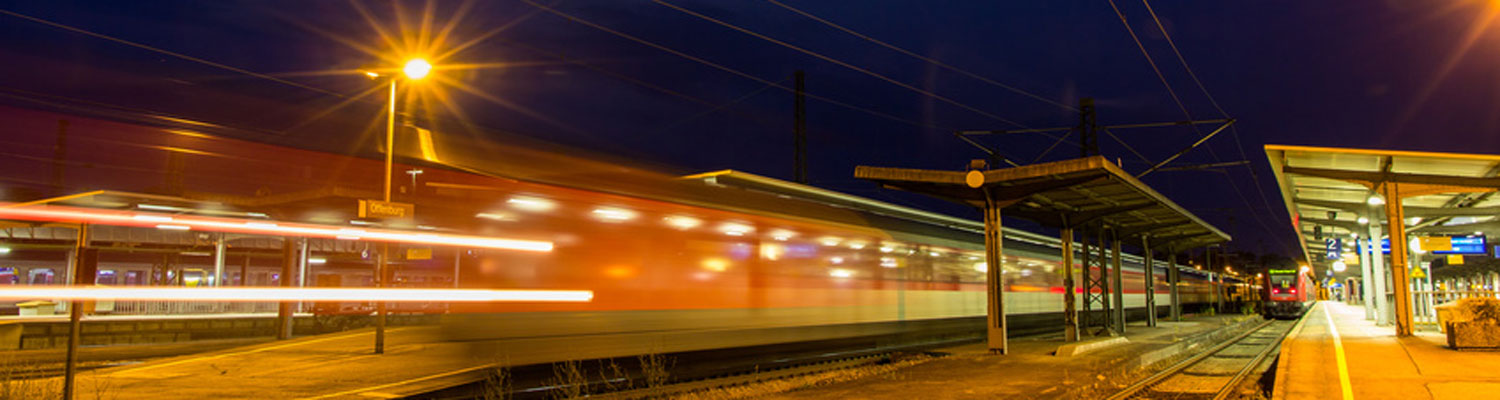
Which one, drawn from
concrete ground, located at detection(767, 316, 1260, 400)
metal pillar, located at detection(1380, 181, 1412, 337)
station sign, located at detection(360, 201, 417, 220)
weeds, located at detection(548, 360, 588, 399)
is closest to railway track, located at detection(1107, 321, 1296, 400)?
concrete ground, located at detection(767, 316, 1260, 400)

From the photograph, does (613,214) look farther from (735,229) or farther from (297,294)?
(297,294)

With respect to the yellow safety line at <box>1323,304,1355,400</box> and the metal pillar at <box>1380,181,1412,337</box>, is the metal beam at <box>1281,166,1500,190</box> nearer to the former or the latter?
the metal pillar at <box>1380,181,1412,337</box>

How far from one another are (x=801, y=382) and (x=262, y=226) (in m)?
6.97

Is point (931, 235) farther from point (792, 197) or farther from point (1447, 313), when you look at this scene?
point (1447, 313)

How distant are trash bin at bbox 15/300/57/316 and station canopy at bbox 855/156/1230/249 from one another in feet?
82.3

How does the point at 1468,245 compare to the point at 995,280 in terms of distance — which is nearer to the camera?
the point at 995,280

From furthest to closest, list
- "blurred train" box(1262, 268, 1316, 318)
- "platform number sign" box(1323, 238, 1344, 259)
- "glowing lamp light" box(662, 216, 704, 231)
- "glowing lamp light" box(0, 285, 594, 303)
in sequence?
1. "blurred train" box(1262, 268, 1316, 318)
2. "platform number sign" box(1323, 238, 1344, 259)
3. "glowing lamp light" box(662, 216, 704, 231)
4. "glowing lamp light" box(0, 285, 594, 303)

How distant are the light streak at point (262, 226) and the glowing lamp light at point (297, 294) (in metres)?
0.50

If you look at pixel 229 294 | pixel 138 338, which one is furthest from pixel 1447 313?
pixel 138 338

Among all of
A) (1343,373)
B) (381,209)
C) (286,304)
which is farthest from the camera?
(286,304)

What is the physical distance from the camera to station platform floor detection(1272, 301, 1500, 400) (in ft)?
29.7

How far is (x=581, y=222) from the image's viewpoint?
913 centimetres

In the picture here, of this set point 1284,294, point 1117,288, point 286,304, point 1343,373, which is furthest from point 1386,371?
point 1284,294

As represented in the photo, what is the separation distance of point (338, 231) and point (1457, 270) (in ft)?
145
